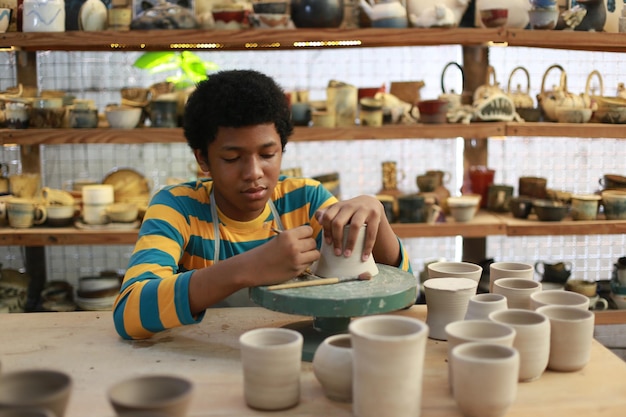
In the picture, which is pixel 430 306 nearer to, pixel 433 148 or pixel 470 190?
pixel 470 190

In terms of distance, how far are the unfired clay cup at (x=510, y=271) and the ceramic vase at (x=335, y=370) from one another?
0.56m

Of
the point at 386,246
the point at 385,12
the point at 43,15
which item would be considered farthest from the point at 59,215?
the point at 386,246

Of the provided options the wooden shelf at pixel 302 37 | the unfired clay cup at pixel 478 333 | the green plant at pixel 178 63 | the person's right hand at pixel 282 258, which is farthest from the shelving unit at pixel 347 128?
the unfired clay cup at pixel 478 333

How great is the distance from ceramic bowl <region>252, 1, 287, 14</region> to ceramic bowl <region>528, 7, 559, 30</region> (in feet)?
3.70

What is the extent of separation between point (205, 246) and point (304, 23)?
150 centimetres

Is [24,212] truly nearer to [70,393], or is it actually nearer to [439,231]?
[439,231]

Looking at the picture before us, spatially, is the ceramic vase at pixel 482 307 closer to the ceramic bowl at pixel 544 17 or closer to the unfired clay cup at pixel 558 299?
the unfired clay cup at pixel 558 299

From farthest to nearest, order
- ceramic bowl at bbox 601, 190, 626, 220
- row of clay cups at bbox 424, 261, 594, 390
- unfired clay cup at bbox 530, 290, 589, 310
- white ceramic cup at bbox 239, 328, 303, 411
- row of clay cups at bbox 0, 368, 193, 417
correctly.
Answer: ceramic bowl at bbox 601, 190, 626, 220 → unfired clay cup at bbox 530, 290, 589, 310 → row of clay cups at bbox 424, 261, 594, 390 → white ceramic cup at bbox 239, 328, 303, 411 → row of clay cups at bbox 0, 368, 193, 417

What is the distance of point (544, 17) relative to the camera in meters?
3.18

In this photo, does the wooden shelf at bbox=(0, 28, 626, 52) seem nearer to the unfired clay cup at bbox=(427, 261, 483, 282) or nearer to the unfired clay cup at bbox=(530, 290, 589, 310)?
the unfired clay cup at bbox=(427, 261, 483, 282)

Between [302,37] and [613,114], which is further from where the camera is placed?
[613,114]

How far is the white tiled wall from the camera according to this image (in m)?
4.52

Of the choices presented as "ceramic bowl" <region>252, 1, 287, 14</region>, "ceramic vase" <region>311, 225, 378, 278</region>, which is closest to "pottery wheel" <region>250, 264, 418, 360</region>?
"ceramic vase" <region>311, 225, 378, 278</region>

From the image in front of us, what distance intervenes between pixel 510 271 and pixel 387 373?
667 millimetres
